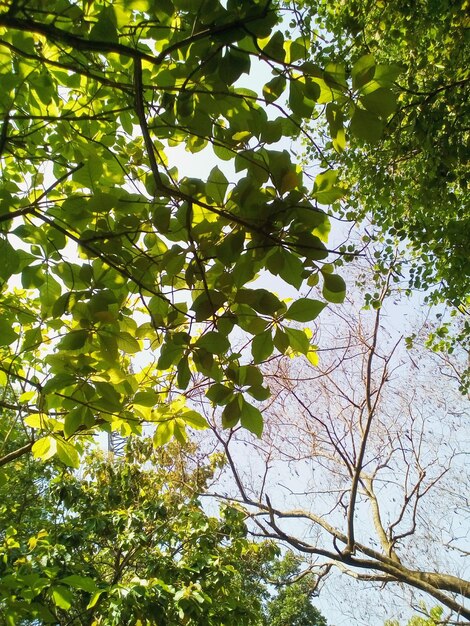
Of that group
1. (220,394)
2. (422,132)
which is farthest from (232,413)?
(422,132)

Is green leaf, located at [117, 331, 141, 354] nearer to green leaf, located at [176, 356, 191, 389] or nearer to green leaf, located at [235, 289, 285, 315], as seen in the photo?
green leaf, located at [176, 356, 191, 389]

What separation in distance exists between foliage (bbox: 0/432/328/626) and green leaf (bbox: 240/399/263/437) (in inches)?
79.0

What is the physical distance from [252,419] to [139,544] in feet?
13.5

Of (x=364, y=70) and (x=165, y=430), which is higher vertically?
(x=364, y=70)

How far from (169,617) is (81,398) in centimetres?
303

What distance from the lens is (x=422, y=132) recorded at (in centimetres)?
256

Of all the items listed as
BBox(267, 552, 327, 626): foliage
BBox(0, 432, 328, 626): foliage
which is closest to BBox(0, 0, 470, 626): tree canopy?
BBox(0, 432, 328, 626): foliage

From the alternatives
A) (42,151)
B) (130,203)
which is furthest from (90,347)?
(42,151)

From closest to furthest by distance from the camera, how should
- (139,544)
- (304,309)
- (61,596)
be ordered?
1. (304,309)
2. (61,596)
3. (139,544)

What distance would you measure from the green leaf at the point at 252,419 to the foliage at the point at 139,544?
6.58 ft

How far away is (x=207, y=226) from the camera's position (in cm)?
102

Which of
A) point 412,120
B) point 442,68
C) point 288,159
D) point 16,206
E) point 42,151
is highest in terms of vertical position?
point 442,68

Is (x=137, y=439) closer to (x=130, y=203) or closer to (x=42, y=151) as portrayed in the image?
(x=42, y=151)

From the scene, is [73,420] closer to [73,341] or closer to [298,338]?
[73,341]
